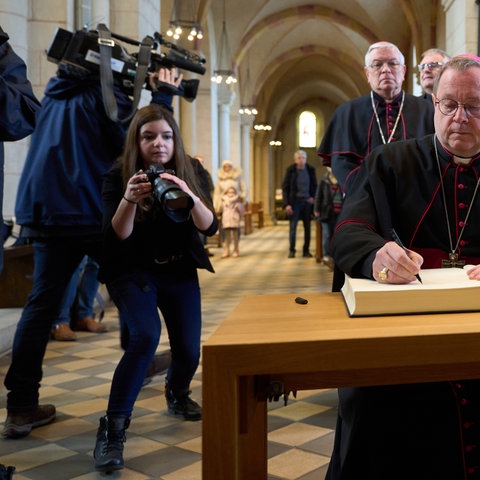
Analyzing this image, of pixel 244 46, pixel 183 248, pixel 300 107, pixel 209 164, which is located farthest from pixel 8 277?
pixel 300 107

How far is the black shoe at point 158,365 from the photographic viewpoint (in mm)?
4393

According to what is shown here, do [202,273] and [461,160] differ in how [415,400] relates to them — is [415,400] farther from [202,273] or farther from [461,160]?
[202,273]

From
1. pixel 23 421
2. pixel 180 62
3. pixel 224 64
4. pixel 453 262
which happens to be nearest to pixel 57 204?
pixel 23 421

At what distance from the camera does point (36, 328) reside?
3.37m

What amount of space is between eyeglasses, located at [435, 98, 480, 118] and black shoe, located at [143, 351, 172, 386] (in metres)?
2.72

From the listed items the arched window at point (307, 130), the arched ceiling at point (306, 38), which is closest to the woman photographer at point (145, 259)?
the arched ceiling at point (306, 38)

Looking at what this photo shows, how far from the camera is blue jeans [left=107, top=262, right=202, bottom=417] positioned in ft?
9.61

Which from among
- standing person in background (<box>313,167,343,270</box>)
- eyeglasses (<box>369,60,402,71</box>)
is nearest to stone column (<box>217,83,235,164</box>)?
standing person in background (<box>313,167,343,270</box>)

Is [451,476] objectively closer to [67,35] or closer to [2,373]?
[67,35]

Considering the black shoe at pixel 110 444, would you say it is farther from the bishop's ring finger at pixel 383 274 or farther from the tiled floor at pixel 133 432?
the bishop's ring finger at pixel 383 274

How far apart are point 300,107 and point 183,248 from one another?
42212 millimetres

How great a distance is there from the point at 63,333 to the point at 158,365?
1.29 meters

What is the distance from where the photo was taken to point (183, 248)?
3209mm

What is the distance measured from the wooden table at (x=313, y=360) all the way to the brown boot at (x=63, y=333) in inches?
165
